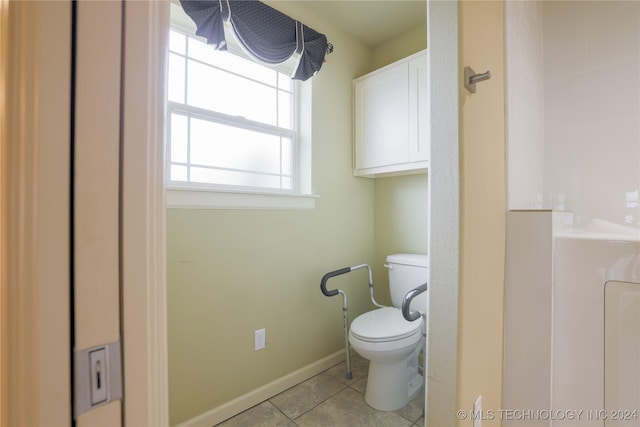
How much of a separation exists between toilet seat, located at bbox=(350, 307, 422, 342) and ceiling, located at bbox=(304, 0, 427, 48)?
1954 millimetres

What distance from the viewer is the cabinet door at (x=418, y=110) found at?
179 centimetres

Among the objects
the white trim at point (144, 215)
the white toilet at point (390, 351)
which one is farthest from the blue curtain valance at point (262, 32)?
the white toilet at point (390, 351)

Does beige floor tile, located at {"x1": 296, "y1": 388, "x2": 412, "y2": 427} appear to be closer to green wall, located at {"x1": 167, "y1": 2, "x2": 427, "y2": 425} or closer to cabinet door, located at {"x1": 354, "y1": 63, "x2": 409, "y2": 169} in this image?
green wall, located at {"x1": 167, "y1": 2, "x2": 427, "y2": 425}

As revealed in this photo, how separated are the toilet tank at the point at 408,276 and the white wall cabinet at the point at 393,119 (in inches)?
23.1

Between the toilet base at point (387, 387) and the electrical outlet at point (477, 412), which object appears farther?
the toilet base at point (387, 387)

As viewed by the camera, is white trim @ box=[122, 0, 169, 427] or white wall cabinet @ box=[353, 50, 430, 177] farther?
white wall cabinet @ box=[353, 50, 430, 177]

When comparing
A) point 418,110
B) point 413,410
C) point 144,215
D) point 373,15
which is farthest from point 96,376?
point 373,15

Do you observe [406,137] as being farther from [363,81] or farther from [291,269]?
[291,269]

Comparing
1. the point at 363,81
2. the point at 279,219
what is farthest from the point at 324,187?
the point at 363,81

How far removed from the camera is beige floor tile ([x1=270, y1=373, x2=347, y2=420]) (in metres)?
1.57

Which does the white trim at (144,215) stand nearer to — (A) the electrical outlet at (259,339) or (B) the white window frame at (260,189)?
(B) the white window frame at (260,189)

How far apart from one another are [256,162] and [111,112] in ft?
4.93

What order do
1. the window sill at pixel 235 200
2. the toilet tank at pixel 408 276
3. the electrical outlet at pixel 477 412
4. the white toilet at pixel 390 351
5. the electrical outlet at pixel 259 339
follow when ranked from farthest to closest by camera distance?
the toilet tank at pixel 408 276 → the electrical outlet at pixel 259 339 → the white toilet at pixel 390 351 → the window sill at pixel 235 200 → the electrical outlet at pixel 477 412

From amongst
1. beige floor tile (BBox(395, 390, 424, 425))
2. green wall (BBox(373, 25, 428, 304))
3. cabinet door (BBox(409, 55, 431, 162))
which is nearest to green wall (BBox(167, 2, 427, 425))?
green wall (BBox(373, 25, 428, 304))
